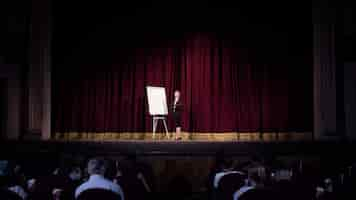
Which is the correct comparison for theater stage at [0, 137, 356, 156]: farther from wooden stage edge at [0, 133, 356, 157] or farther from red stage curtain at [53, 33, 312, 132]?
red stage curtain at [53, 33, 312, 132]

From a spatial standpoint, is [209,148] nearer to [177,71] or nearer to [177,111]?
[177,111]

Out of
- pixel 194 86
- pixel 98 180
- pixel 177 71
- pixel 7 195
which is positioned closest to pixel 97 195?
pixel 98 180

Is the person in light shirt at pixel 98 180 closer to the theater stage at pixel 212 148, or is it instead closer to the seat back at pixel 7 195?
the seat back at pixel 7 195

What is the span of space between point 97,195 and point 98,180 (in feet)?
1.02

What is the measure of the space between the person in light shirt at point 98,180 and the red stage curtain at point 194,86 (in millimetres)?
8775

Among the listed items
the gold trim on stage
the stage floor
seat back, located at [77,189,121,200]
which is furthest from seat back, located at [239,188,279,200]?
the gold trim on stage

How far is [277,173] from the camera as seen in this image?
6.14 meters

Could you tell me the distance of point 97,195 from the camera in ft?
16.7

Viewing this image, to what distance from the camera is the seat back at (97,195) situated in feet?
16.6

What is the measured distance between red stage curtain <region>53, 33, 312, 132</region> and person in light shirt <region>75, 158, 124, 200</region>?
28.8 ft

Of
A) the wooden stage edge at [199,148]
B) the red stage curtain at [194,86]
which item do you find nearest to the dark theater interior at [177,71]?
the red stage curtain at [194,86]

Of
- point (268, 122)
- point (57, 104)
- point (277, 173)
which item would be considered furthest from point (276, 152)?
point (57, 104)

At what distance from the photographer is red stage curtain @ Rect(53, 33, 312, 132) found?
14.1m

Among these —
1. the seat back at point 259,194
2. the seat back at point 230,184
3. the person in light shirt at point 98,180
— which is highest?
the person in light shirt at point 98,180
